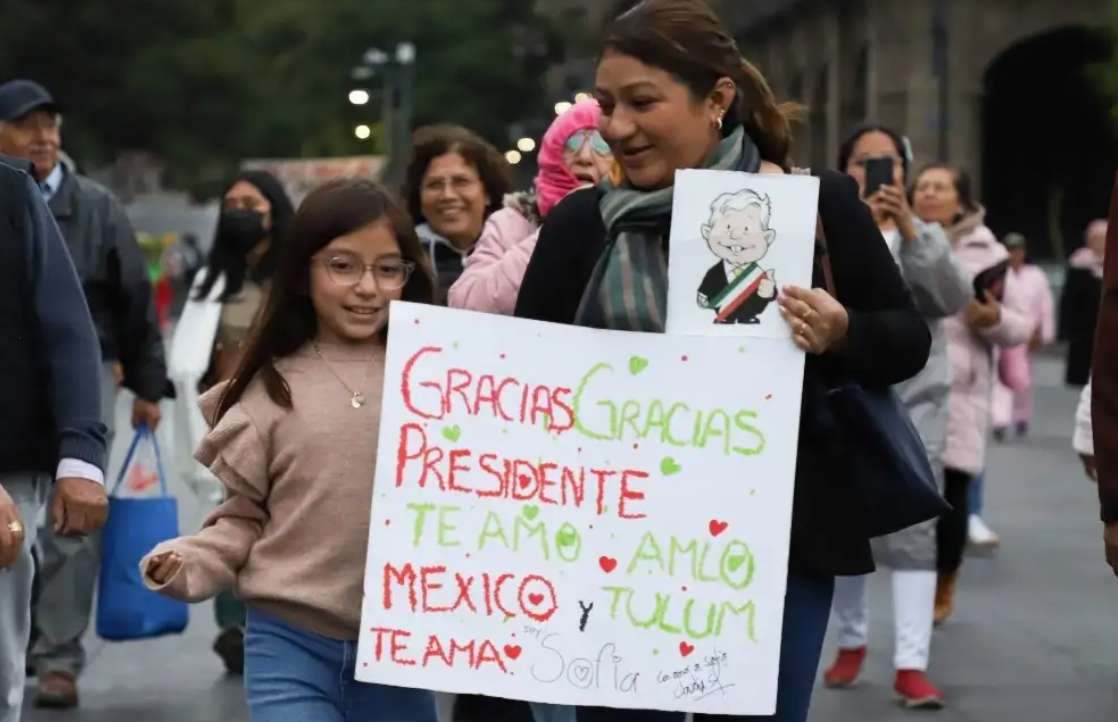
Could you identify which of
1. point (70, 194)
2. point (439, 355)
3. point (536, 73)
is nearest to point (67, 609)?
point (70, 194)

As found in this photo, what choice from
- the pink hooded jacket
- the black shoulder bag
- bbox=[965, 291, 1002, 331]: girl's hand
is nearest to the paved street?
bbox=[965, 291, 1002, 331]: girl's hand

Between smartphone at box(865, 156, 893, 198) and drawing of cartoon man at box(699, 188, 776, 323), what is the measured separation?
12.5 ft

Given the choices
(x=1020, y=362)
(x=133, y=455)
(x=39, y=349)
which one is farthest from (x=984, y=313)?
(x=1020, y=362)

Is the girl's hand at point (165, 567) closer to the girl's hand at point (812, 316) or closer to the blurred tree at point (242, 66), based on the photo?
the girl's hand at point (812, 316)

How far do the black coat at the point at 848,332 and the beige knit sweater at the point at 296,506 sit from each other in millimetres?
510

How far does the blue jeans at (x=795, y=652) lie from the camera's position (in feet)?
14.1

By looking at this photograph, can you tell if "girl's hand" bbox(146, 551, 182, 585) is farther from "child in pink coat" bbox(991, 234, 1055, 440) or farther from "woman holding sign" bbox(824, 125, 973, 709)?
"child in pink coat" bbox(991, 234, 1055, 440)

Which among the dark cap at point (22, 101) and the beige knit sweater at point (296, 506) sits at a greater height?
the dark cap at point (22, 101)

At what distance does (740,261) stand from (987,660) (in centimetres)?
530

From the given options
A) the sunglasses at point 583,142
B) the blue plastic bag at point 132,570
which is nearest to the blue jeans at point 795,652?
the sunglasses at point 583,142

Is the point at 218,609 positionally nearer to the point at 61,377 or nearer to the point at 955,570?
the point at 955,570

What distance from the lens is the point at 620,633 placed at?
424 cm

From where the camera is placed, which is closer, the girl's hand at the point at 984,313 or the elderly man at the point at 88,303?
the elderly man at the point at 88,303

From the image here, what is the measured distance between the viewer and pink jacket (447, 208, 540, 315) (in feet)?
21.0
